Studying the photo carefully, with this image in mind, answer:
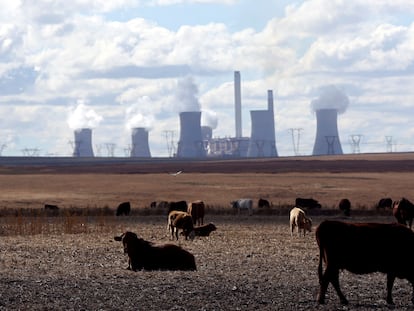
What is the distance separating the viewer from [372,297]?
17.0 meters

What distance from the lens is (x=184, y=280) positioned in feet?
62.3

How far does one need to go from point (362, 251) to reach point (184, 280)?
161 inches

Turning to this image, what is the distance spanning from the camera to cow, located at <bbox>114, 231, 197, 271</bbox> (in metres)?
21.1

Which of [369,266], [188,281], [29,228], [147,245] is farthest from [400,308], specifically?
[29,228]

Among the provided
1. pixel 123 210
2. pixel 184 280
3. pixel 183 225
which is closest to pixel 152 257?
pixel 184 280

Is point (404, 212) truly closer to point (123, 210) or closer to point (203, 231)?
point (203, 231)

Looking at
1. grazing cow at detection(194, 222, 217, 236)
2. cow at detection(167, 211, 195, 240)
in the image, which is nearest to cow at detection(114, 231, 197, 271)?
cow at detection(167, 211, 195, 240)

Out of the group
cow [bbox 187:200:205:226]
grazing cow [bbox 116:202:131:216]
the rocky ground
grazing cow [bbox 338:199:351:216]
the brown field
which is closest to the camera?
the rocky ground

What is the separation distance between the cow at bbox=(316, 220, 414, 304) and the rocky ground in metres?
0.47

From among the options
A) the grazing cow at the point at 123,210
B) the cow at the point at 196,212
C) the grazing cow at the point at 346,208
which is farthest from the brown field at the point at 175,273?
the grazing cow at the point at 123,210

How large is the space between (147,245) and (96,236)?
33.7 feet

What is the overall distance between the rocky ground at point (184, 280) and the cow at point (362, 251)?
465 mm

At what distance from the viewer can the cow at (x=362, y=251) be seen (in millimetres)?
15992

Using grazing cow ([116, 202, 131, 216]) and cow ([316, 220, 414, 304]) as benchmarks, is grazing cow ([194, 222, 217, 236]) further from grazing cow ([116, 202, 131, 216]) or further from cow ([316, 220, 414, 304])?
grazing cow ([116, 202, 131, 216])
